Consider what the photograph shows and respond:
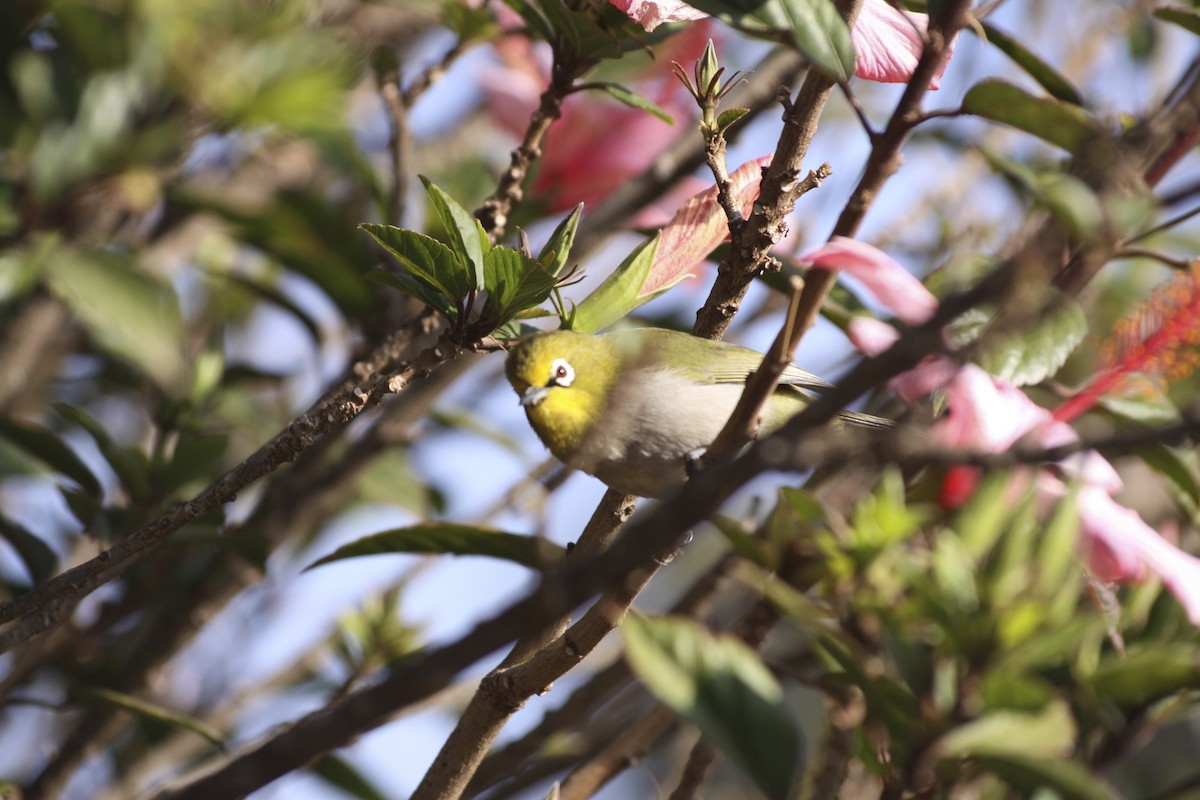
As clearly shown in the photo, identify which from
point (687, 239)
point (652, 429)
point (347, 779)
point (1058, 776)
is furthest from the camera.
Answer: point (347, 779)

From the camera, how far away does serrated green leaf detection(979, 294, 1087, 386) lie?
1.29 meters

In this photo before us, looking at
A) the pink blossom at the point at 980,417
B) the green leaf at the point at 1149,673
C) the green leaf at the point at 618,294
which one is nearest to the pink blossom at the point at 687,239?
the green leaf at the point at 618,294

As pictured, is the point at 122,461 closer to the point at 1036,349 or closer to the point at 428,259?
the point at 428,259

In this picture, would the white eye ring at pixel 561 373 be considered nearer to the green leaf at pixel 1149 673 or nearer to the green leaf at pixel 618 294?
the green leaf at pixel 618 294

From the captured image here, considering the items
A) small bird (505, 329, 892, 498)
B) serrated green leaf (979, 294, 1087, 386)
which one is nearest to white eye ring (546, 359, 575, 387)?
small bird (505, 329, 892, 498)

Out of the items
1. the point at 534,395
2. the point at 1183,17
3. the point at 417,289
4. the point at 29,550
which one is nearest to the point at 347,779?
the point at 29,550

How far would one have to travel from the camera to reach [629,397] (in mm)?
1512

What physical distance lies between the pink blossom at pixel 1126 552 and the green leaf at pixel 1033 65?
21.9 inches

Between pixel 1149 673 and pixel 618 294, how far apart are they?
0.61 m

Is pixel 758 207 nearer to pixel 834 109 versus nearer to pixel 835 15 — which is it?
pixel 835 15

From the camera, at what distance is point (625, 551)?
2.01 ft

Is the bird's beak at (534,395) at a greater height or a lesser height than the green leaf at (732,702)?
greater

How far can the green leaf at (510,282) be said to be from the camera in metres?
1.04

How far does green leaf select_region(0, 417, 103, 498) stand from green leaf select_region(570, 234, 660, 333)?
0.77 m
